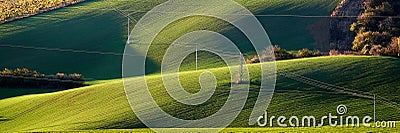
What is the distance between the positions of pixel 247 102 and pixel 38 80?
1478 centimetres

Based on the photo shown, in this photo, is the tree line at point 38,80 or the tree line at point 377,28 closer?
the tree line at point 38,80

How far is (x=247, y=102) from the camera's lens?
30.4 metres

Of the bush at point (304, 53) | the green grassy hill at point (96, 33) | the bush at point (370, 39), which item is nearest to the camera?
the bush at point (304, 53)

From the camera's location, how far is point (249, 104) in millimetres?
30188

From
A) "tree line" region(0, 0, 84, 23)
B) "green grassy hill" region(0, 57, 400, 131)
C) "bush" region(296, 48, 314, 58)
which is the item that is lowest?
"green grassy hill" region(0, 57, 400, 131)

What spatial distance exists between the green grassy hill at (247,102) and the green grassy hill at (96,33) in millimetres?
8572

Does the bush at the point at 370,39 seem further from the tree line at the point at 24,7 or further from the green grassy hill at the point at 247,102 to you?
the tree line at the point at 24,7

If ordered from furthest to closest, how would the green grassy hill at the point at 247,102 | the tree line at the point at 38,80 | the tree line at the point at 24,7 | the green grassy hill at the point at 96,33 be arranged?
the tree line at the point at 24,7, the green grassy hill at the point at 96,33, the tree line at the point at 38,80, the green grassy hill at the point at 247,102

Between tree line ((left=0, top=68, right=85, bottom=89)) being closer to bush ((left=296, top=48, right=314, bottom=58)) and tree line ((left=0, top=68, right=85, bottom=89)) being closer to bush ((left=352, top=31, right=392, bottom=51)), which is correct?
bush ((left=296, top=48, right=314, bottom=58))

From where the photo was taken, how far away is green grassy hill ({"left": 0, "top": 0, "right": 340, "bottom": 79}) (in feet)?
148

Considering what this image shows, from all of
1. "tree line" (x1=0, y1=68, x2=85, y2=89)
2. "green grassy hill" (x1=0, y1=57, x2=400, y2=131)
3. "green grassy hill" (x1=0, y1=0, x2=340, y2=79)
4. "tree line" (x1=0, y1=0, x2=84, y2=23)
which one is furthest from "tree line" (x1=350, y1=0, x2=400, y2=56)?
"tree line" (x1=0, y1=0, x2=84, y2=23)

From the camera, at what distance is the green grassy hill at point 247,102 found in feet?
95.1

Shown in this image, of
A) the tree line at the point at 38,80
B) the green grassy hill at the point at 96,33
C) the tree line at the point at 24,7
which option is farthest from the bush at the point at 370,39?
the tree line at the point at 24,7

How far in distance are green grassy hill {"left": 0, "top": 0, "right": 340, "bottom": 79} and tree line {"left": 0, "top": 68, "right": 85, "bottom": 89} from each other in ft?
8.01
